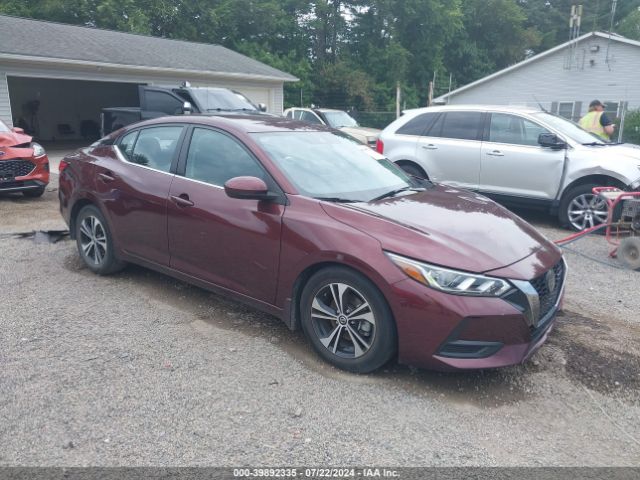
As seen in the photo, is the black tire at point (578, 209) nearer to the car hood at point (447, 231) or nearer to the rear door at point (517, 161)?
the rear door at point (517, 161)

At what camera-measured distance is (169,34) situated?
112ft

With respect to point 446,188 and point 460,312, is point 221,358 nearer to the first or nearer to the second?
point 460,312

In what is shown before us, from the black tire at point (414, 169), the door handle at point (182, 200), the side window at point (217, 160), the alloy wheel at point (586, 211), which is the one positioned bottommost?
the alloy wheel at point (586, 211)

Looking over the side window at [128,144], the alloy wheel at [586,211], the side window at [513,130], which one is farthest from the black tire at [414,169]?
the side window at [128,144]

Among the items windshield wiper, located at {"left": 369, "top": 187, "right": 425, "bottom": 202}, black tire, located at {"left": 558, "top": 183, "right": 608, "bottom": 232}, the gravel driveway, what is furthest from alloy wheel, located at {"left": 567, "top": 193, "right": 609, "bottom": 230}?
windshield wiper, located at {"left": 369, "top": 187, "right": 425, "bottom": 202}

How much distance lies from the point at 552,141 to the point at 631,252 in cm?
238

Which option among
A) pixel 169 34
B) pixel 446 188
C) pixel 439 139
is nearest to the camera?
pixel 446 188

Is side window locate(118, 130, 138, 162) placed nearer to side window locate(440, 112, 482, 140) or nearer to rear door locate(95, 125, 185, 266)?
rear door locate(95, 125, 185, 266)

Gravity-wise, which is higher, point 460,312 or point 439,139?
point 439,139

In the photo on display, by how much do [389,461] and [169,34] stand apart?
117 ft

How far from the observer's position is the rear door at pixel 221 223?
13.0ft

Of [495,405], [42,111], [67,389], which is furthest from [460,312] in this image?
[42,111]

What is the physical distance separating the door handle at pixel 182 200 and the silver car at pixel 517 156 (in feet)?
17.7

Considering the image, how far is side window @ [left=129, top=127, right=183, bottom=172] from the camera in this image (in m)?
4.77
